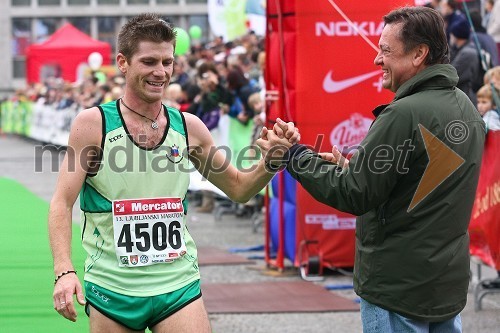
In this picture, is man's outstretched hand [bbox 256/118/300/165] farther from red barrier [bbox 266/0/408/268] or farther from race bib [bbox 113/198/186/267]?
red barrier [bbox 266/0/408/268]

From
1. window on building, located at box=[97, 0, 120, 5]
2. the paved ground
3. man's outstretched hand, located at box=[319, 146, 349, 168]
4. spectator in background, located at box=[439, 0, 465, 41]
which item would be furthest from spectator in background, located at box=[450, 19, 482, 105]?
window on building, located at box=[97, 0, 120, 5]

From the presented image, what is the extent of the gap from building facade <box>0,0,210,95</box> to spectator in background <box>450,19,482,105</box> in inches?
2193

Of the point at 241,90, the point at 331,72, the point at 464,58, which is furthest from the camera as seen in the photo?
the point at 241,90

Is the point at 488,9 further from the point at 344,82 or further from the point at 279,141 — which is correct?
the point at 279,141

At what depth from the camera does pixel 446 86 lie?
172 inches

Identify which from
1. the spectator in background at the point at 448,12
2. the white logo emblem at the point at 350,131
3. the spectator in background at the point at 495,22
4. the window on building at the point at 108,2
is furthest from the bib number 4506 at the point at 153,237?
the window on building at the point at 108,2

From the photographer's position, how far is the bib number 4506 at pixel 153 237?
465 cm

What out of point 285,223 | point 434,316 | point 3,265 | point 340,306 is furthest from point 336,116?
point 434,316

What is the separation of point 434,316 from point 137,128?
1.49 m

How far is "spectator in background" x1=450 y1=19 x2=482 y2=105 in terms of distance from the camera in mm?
11375

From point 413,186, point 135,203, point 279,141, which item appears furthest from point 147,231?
point 413,186

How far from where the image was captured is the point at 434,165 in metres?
4.31

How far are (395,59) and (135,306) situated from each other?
1474 mm

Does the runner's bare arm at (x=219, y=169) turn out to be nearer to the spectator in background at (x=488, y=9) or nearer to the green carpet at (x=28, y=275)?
the green carpet at (x=28, y=275)
